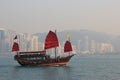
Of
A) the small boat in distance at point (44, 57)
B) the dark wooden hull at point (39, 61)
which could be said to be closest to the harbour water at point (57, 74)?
the dark wooden hull at point (39, 61)

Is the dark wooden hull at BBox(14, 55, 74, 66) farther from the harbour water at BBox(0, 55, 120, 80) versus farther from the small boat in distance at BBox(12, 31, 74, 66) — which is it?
the harbour water at BBox(0, 55, 120, 80)

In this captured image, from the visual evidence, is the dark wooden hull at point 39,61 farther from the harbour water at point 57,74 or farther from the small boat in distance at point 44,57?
the harbour water at point 57,74

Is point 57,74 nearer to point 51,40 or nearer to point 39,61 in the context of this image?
point 39,61

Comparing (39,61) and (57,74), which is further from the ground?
(39,61)

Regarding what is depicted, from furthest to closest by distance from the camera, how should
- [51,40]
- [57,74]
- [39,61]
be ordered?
[51,40], [39,61], [57,74]

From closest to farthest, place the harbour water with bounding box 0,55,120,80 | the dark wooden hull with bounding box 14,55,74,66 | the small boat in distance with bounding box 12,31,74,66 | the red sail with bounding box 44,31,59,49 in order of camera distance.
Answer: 1. the harbour water with bounding box 0,55,120,80
2. the small boat in distance with bounding box 12,31,74,66
3. the dark wooden hull with bounding box 14,55,74,66
4. the red sail with bounding box 44,31,59,49

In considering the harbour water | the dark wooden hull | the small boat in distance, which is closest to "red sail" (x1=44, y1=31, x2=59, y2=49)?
the small boat in distance

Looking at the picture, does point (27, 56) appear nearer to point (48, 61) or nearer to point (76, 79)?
point (48, 61)

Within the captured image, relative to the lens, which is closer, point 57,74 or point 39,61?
point 57,74

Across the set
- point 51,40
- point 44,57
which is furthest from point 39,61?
point 51,40

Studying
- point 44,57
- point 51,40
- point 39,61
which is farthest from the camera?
point 51,40

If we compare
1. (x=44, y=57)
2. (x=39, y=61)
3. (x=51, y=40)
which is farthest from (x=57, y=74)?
(x=51, y=40)

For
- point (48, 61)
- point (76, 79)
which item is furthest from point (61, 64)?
point (76, 79)

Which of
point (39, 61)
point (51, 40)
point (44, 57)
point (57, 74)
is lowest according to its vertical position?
point (57, 74)
